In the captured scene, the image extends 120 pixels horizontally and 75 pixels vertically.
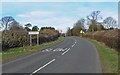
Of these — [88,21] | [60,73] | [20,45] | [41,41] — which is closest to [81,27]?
[88,21]

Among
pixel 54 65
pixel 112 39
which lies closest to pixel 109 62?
pixel 54 65

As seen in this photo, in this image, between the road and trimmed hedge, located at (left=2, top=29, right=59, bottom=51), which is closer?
the road

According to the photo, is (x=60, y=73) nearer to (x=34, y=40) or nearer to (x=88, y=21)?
(x=34, y=40)

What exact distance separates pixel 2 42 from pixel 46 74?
23602 mm

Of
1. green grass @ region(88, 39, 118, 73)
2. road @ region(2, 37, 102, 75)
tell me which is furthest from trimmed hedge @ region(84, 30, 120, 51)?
road @ region(2, 37, 102, 75)

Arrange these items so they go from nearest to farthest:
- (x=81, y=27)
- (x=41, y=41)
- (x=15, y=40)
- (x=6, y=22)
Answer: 1. (x=15, y=40)
2. (x=41, y=41)
3. (x=6, y=22)
4. (x=81, y=27)

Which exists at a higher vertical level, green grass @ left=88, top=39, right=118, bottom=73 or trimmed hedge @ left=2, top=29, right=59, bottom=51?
trimmed hedge @ left=2, top=29, right=59, bottom=51

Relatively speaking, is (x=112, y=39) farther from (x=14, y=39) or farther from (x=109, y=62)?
(x=14, y=39)

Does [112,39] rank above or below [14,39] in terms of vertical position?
above

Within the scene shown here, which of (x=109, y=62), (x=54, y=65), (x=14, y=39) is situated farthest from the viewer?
(x=14, y=39)

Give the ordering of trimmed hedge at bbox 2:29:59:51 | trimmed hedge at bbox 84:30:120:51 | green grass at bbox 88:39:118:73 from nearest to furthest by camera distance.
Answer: green grass at bbox 88:39:118:73 → trimmed hedge at bbox 84:30:120:51 → trimmed hedge at bbox 2:29:59:51

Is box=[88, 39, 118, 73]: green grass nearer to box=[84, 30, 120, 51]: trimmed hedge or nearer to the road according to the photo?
the road

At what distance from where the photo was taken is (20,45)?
43406 mm

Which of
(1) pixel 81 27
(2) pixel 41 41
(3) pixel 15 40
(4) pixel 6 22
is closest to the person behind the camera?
(3) pixel 15 40
